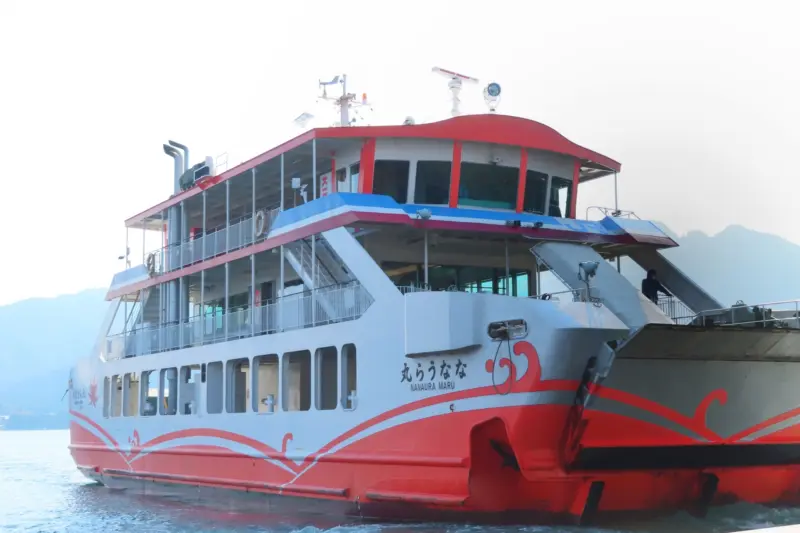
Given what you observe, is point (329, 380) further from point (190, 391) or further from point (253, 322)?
point (190, 391)

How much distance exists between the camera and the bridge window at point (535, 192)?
57.5ft

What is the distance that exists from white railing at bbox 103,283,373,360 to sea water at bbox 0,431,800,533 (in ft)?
10.4

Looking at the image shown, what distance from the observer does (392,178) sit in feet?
54.6

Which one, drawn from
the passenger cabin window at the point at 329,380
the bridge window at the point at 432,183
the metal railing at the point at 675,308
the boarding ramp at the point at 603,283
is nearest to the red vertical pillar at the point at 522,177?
the bridge window at the point at 432,183

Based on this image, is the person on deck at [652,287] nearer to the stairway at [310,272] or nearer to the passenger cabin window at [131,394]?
the stairway at [310,272]

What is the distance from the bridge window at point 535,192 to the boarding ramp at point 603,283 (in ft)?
5.54

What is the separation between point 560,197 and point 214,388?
748cm

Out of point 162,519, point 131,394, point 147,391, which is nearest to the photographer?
point 162,519

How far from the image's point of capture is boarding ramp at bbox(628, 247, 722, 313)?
15.9 meters

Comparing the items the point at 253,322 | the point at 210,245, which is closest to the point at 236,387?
the point at 253,322

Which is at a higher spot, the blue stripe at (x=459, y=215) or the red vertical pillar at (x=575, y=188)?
the red vertical pillar at (x=575, y=188)

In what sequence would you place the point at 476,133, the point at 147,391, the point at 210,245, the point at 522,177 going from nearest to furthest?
the point at 476,133, the point at 522,177, the point at 210,245, the point at 147,391

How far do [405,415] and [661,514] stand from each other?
3690 mm

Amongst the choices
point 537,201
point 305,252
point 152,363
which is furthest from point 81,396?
point 537,201
